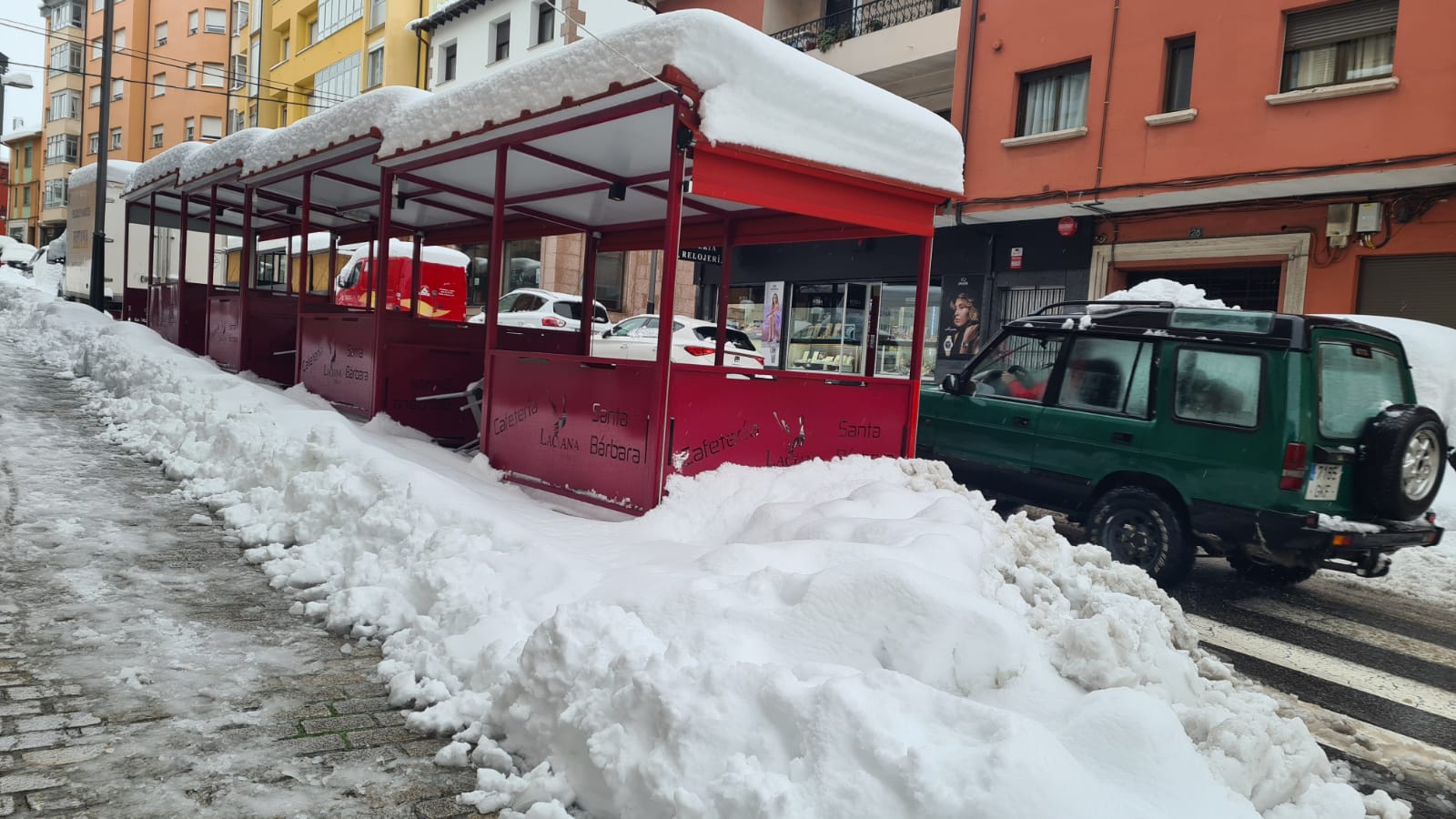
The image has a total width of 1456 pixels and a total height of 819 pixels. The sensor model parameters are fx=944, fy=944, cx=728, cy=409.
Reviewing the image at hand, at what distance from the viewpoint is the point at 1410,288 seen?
11.8 m

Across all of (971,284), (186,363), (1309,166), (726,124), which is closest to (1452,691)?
(726,124)

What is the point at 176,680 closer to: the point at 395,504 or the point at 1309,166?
the point at 395,504

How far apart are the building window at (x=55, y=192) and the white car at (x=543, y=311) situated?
56147 mm

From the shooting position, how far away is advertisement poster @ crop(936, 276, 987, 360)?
1653 centimetres

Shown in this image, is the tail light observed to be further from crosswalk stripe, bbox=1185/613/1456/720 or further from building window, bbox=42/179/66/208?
building window, bbox=42/179/66/208

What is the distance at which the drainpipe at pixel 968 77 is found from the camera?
15.9m

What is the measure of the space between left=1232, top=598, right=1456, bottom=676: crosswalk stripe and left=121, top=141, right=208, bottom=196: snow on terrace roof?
12.4 meters

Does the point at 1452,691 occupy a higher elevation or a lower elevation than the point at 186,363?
lower

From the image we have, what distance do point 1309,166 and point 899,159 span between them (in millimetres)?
8466

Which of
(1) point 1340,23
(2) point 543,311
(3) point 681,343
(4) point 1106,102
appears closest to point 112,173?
(2) point 543,311

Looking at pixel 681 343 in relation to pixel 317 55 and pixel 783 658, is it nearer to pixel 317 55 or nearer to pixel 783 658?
pixel 783 658

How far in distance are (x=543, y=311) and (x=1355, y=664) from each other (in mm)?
14427

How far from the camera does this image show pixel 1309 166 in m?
11.9

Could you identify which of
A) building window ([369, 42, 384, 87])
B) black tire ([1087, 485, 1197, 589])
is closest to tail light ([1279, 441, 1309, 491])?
black tire ([1087, 485, 1197, 589])
